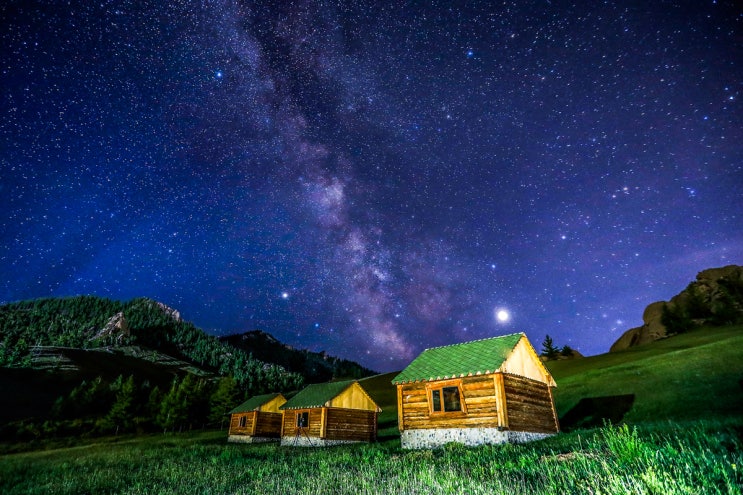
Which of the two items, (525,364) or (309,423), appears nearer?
(525,364)

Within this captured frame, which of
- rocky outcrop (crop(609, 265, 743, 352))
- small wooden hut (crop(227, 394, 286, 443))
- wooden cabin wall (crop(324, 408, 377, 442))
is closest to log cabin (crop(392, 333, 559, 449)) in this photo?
wooden cabin wall (crop(324, 408, 377, 442))

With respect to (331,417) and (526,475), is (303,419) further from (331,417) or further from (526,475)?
(526,475)

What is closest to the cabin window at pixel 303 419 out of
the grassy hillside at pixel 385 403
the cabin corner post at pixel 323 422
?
the cabin corner post at pixel 323 422

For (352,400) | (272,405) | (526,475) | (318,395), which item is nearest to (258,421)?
(272,405)

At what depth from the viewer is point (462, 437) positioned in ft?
66.0

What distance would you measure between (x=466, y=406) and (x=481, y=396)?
1118 millimetres

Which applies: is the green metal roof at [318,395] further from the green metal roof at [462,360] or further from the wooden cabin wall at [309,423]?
the green metal roof at [462,360]

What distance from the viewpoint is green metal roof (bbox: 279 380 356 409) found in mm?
33250

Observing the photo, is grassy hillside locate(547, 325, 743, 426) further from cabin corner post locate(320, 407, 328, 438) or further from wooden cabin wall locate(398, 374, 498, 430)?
cabin corner post locate(320, 407, 328, 438)

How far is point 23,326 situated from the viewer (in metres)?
178

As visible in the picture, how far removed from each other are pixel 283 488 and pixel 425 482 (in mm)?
3908

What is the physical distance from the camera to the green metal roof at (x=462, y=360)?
20.7 metres

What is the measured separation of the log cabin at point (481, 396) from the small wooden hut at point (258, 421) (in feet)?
89.2

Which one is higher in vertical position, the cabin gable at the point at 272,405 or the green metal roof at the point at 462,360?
the green metal roof at the point at 462,360
